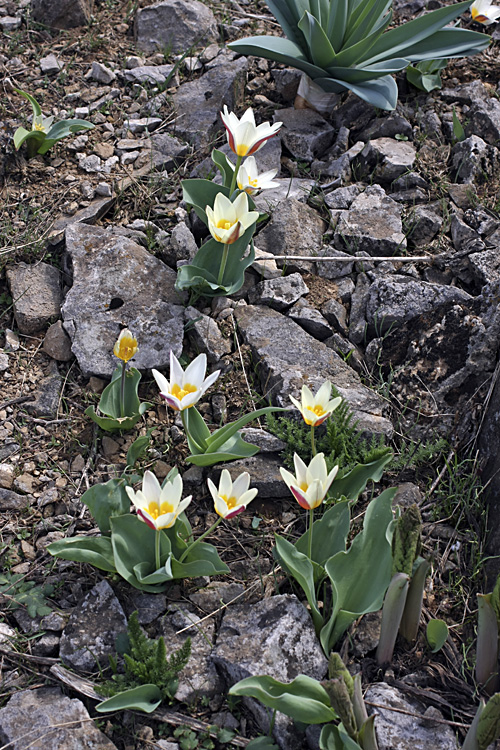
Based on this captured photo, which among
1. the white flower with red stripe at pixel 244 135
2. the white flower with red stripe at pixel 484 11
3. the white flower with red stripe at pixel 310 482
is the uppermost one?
the white flower with red stripe at pixel 484 11

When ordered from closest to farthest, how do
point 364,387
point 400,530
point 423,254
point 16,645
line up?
1. point 400,530
2. point 16,645
3. point 364,387
4. point 423,254

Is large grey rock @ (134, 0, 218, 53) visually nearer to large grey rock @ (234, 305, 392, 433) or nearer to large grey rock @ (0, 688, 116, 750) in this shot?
large grey rock @ (234, 305, 392, 433)

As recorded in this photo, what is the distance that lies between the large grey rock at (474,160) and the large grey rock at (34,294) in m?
2.07

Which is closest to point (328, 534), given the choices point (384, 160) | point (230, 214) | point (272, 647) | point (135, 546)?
point (272, 647)

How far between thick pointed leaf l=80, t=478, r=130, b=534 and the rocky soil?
157mm

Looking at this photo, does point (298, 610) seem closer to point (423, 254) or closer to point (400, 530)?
point (400, 530)

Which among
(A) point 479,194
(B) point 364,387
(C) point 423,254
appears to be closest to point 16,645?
(B) point 364,387

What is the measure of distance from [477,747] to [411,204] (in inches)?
97.0

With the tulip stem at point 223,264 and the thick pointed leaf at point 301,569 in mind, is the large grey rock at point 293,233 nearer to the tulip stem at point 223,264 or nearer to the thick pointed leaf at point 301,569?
the tulip stem at point 223,264

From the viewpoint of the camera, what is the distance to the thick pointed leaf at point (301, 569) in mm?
2025

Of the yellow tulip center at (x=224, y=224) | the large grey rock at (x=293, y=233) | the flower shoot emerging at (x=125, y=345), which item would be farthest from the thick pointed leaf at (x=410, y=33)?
the flower shoot emerging at (x=125, y=345)

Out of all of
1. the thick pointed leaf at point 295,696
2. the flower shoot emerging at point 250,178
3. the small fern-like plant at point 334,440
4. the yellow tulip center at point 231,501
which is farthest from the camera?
the flower shoot emerging at point 250,178

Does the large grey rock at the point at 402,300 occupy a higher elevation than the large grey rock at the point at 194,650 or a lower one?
higher

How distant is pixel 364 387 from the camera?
2695 millimetres
